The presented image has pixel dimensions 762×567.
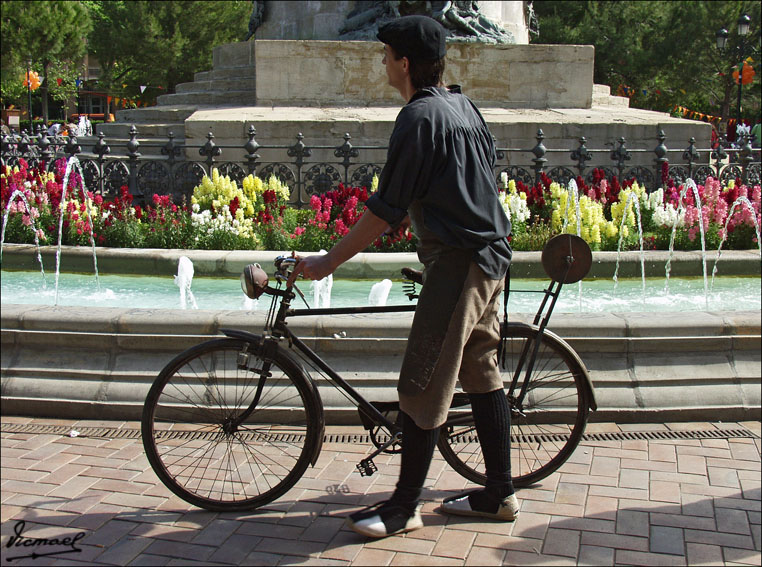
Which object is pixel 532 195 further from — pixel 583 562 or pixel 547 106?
pixel 583 562

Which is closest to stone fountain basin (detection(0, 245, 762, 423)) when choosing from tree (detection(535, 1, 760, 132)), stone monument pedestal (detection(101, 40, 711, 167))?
stone monument pedestal (detection(101, 40, 711, 167))

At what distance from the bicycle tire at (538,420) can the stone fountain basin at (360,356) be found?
45cm

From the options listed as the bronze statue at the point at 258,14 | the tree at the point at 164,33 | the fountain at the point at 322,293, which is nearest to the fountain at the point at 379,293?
the fountain at the point at 322,293

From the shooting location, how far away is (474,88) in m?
16.1

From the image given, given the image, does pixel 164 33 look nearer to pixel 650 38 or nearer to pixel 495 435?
pixel 650 38

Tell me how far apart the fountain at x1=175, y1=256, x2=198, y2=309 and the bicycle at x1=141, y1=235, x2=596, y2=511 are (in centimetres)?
311

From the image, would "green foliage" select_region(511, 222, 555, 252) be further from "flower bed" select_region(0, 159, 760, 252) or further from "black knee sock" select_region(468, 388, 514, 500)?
"black knee sock" select_region(468, 388, 514, 500)

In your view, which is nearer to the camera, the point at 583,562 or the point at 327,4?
the point at 583,562

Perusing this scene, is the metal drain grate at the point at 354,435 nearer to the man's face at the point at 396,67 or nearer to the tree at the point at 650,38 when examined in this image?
the man's face at the point at 396,67

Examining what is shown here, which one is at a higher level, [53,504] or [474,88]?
[474,88]

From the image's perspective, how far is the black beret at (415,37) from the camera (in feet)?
11.7

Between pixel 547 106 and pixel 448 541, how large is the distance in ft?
44.0

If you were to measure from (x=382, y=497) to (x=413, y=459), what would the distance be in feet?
1.78

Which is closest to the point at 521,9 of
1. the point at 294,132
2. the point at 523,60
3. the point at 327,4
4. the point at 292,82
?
the point at 523,60
